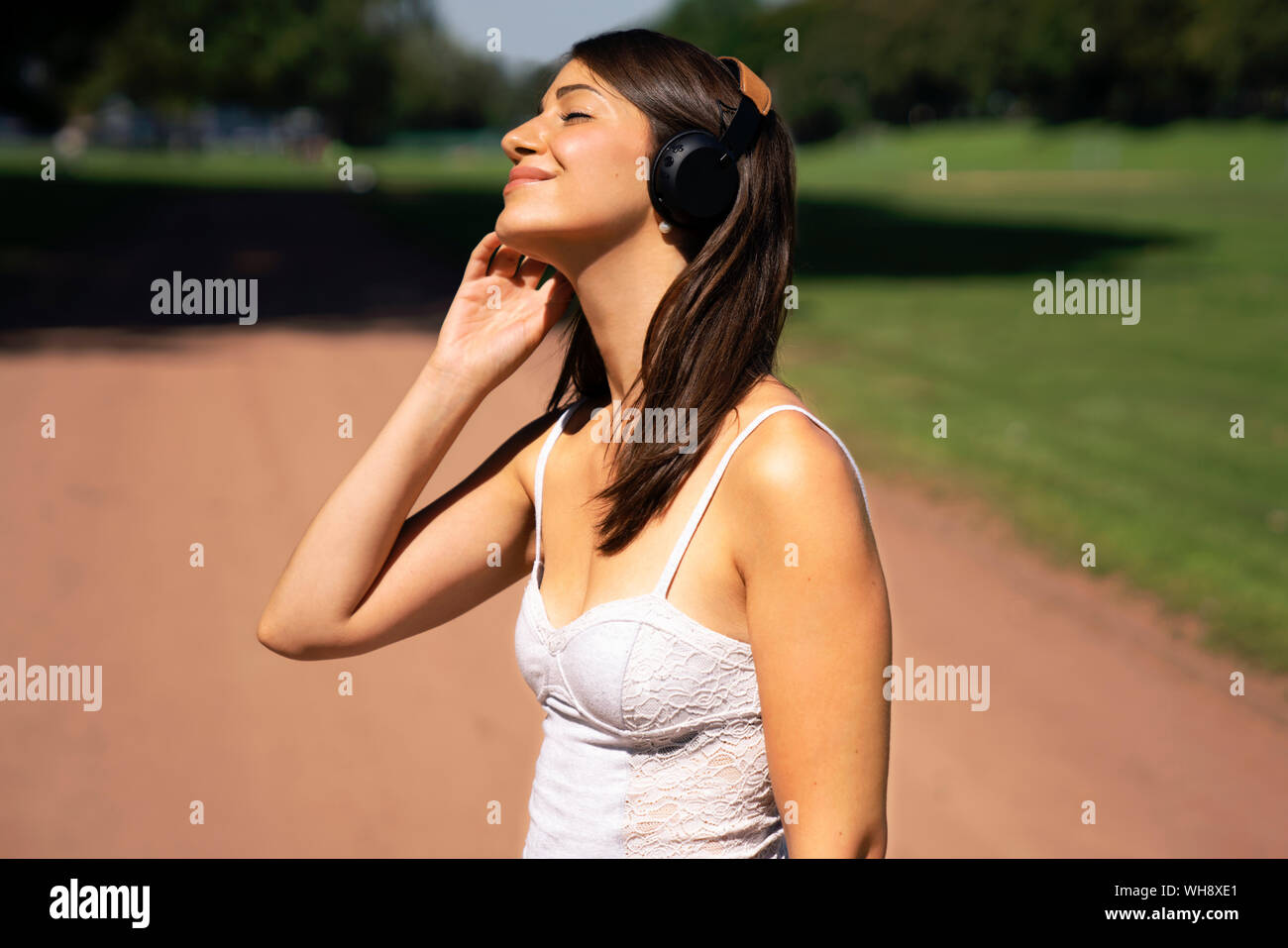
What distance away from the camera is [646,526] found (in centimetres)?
202

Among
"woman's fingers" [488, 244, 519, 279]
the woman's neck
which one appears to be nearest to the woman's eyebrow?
the woman's neck

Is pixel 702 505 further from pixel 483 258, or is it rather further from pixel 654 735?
pixel 483 258

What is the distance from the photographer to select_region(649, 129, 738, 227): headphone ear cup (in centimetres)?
196

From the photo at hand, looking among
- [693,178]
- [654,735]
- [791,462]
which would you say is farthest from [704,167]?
[654,735]

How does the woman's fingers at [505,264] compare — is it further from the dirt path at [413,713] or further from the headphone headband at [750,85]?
the dirt path at [413,713]

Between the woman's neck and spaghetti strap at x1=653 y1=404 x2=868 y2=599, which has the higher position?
the woman's neck

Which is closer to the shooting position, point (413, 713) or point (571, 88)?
point (571, 88)

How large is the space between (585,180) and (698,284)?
262 mm

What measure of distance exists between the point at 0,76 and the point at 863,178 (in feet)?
142

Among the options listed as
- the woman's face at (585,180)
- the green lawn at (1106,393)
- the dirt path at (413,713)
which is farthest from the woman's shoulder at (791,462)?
the green lawn at (1106,393)

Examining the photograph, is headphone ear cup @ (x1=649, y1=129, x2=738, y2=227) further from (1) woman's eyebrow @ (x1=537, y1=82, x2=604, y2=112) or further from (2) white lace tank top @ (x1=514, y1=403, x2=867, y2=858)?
(2) white lace tank top @ (x1=514, y1=403, x2=867, y2=858)

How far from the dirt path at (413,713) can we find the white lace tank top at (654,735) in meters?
2.46

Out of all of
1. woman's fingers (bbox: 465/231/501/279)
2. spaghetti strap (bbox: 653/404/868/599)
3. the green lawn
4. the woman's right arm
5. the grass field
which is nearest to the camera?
spaghetti strap (bbox: 653/404/868/599)

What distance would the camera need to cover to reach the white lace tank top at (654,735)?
1905mm
